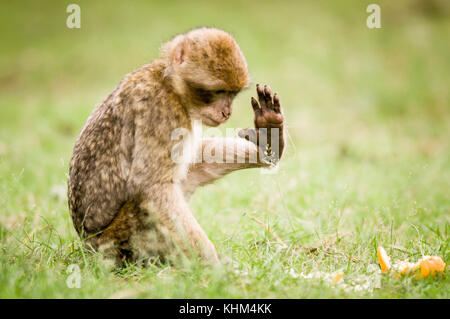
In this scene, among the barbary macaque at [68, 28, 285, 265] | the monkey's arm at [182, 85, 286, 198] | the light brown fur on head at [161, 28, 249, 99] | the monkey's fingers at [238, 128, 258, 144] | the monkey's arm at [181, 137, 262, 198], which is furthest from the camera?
the monkey's arm at [181, 137, 262, 198]

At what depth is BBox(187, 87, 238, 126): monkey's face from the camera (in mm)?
3424

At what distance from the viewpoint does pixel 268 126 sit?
349cm

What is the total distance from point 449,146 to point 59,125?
7135 millimetres

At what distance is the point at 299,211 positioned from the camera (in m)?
4.69

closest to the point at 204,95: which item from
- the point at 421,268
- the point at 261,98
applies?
the point at 261,98

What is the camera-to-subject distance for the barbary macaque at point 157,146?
3.16 meters

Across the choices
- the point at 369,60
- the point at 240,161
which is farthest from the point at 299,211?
the point at 369,60

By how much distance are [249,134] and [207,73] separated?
604 millimetres

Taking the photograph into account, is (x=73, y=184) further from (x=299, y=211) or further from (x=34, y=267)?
(x=299, y=211)

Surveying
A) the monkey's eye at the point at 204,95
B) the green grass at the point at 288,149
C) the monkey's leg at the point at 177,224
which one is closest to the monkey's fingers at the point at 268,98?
the monkey's eye at the point at 204,95

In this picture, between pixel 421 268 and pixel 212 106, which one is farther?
pixel 212 106

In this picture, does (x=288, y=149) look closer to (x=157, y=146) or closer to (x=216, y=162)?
(x=216, y=162)

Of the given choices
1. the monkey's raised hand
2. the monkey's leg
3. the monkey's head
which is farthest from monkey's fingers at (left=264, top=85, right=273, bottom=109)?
the monkey's leg

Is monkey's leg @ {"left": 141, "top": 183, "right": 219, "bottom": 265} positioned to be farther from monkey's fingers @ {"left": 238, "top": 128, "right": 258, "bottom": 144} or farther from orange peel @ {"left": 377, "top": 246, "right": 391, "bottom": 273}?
orange peel @ {"left": 377, "top": 246, "right": 391, "bottom": 273}
